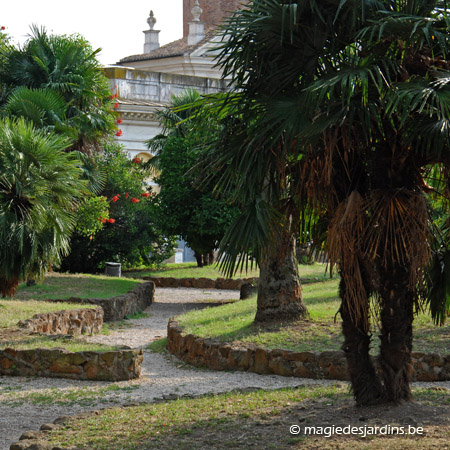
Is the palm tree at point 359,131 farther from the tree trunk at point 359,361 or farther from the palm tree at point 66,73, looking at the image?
the palm tree at point 66,73

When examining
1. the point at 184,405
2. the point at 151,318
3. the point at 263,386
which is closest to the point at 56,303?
the point at 151,318

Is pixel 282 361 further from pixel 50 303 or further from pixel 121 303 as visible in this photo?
pixel 121 303

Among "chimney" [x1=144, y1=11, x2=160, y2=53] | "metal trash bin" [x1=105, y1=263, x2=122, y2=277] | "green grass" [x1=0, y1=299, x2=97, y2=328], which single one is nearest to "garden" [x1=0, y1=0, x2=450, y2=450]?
"green grass" [x1=0, y1=299, x2=97, y2=328]

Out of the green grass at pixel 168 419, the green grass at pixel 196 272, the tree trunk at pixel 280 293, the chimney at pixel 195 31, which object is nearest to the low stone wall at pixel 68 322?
the tree trunk at pixel 280 293

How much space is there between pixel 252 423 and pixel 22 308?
9615mm

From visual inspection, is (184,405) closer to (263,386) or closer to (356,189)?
(263,386)

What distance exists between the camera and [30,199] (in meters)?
13.2

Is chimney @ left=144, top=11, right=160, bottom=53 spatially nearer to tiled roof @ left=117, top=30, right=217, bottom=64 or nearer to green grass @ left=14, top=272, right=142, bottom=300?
tiled roof @ left=117, top=30, right=217, bottom=64

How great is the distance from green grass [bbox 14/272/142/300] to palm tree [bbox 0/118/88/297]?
549 cm

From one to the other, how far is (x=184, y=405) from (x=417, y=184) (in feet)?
10.9

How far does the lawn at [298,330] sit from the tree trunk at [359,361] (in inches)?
121

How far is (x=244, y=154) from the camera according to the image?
281 inches

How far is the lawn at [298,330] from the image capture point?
11.7 meters

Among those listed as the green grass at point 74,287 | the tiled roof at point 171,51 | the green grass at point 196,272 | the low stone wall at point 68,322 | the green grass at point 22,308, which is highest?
the tiled roof at point 171,51
